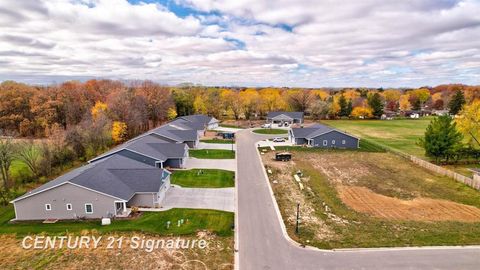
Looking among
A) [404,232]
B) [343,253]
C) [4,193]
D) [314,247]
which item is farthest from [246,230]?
[4,193]

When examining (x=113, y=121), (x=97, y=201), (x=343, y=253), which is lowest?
(x=343, y=253)

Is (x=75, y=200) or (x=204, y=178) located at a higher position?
(x=75, y=200)

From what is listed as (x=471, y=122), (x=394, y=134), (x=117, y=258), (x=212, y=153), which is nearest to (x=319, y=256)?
(x=117, y=258)

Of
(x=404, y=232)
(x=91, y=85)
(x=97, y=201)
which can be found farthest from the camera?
(x=91, y=85)

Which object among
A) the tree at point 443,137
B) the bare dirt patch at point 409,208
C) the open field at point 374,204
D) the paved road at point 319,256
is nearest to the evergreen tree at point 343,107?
the open field at point 374,204

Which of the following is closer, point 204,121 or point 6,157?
point 6,157

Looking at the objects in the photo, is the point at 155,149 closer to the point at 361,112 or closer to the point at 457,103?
the point at 361,112

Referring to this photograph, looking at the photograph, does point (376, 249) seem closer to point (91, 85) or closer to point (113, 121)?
point (113, 121)
